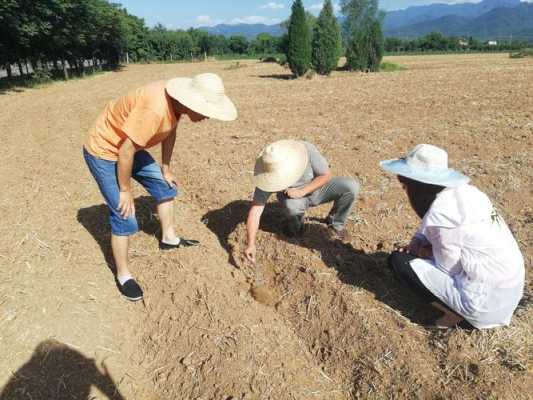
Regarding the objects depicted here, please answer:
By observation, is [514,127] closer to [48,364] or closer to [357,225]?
[357,225]

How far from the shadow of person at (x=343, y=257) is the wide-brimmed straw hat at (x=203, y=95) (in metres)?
1.49

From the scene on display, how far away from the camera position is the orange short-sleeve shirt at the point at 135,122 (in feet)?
8.23

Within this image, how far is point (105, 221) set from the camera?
13.9 ft

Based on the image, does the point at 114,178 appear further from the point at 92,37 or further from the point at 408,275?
the point at 92,37

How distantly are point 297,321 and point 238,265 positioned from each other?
82cm

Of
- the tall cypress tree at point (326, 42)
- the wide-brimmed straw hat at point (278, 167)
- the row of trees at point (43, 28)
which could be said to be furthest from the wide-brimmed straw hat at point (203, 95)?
the tall cypress tree at point (326, 42)

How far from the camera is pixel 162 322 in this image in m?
3.01

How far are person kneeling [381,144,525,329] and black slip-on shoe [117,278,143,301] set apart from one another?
2.01 m

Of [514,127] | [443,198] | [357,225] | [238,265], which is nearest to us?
[443,198]

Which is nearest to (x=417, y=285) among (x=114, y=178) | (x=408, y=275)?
(x=408, y=275)

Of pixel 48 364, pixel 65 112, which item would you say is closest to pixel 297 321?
pixel 48 364

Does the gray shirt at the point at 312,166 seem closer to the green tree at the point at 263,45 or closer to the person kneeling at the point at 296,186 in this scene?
the person kneeling at the point at 296,186

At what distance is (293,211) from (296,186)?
229mm

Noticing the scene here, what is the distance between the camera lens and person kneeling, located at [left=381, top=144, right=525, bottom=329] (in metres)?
2.23
